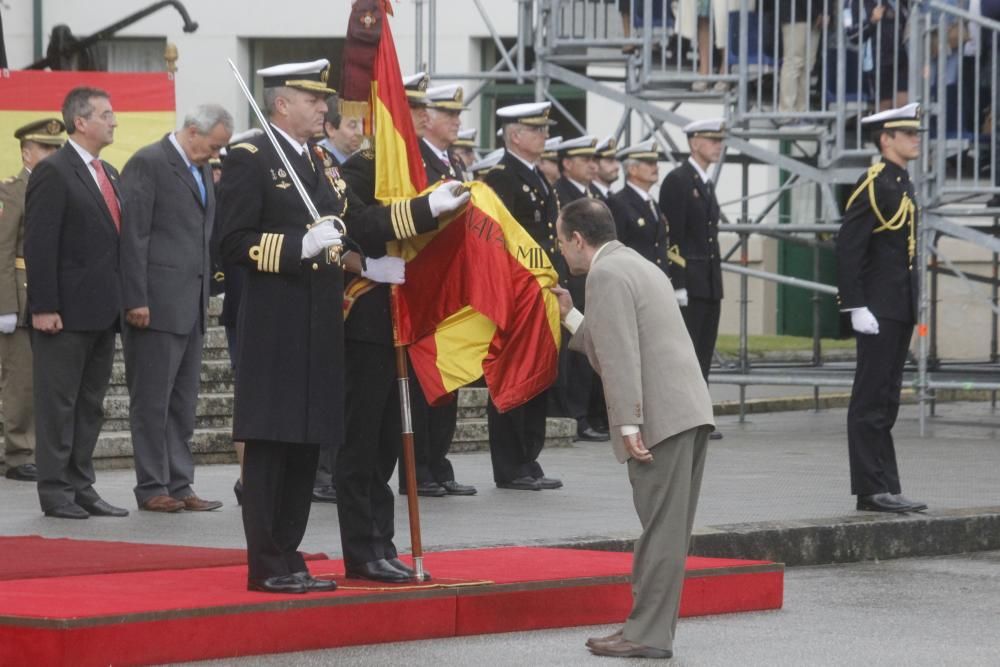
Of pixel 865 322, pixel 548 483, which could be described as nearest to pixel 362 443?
pixel 865 322

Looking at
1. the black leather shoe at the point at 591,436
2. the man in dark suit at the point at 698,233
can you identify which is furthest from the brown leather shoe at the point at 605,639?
the black leather shoe at the point at 591,436

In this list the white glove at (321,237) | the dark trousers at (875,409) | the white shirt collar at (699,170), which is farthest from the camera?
the white shirt collar at (699,170)

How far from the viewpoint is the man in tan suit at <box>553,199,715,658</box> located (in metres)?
7.31

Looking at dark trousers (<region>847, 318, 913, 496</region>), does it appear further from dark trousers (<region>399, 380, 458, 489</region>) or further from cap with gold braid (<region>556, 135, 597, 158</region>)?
cap with gold braid (<region>556, 135, 597, 158</region>)

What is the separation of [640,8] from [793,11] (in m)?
1.56

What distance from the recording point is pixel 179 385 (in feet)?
35.6

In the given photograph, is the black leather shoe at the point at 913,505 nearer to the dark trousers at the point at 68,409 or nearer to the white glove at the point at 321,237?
the dark trousers at the point at 68,409

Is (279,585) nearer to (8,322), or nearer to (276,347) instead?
(276,347)

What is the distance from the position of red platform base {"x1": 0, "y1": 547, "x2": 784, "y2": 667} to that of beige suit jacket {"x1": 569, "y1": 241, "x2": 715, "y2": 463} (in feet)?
2.82

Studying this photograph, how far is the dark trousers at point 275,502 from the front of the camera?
743 centimetres

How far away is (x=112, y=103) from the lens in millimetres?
16453

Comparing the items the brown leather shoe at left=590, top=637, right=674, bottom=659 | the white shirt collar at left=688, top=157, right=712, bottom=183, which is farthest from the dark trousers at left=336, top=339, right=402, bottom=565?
the white shirt collar at left=688, top=157, right=712, bottom=183

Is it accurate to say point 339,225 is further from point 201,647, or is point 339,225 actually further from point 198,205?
point 198,205

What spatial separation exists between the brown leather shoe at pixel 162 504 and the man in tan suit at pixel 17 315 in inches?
70.8
